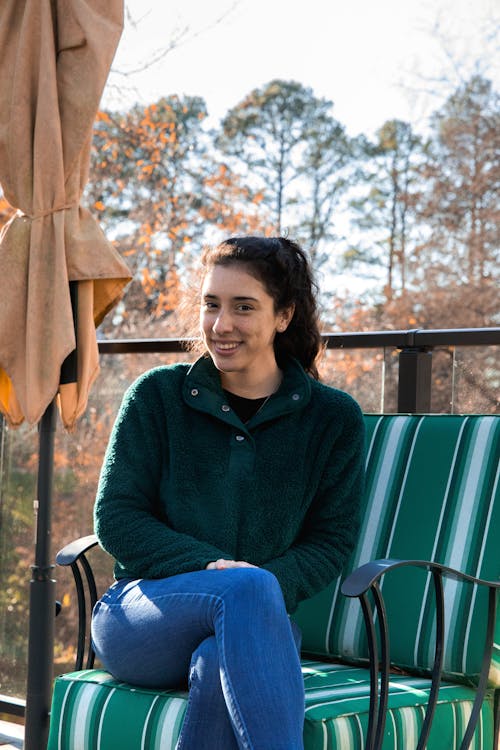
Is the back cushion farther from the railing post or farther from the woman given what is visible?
the railing post

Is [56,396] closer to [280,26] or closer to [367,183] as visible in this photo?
[367,183]

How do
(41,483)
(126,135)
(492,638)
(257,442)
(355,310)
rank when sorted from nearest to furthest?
(492,638), (257,442), (41,483), (355,310), (126,135)

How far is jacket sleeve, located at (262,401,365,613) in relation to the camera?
221 centimetres

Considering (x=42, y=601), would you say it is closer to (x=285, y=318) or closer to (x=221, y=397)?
(x=221, y=397)

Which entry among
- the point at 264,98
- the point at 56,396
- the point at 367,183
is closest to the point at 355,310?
the point at 367,183

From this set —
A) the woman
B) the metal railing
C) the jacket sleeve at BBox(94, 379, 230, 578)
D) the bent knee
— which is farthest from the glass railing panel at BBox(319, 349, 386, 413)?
the bent knee

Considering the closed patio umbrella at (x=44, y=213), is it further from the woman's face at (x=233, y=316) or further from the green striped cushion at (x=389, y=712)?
the green striped cushion at (x=389, y=712)

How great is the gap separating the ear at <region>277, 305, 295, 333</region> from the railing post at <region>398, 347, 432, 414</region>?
442mm

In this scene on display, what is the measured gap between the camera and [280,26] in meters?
12.1

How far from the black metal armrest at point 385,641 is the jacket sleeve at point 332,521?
0.83ft

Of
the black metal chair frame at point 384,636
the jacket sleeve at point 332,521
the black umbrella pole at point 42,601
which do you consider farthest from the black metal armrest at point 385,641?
the black umbrella pole at point 42,601

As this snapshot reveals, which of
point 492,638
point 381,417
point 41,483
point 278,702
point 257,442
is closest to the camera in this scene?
point 278,702

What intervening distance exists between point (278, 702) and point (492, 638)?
24.0 inches

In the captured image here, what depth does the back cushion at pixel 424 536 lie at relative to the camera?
7.34 feet
